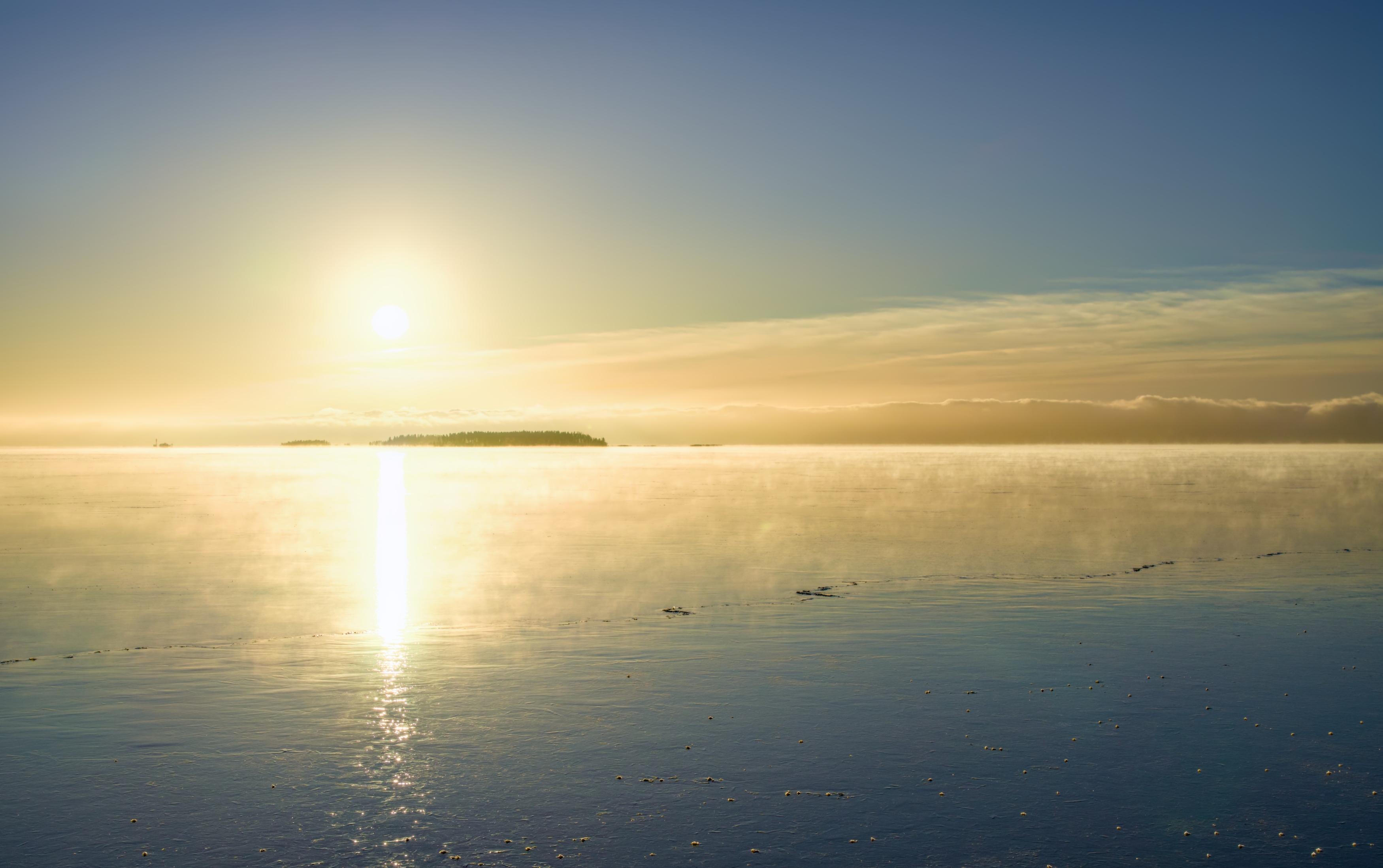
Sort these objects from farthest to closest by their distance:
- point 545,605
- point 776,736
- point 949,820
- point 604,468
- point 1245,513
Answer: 1. point 604,468
2. point 1245,513
3. point 545,605
4. point 776,736
5. point 949,820

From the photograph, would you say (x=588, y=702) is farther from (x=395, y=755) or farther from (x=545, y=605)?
(x=545, y=605)

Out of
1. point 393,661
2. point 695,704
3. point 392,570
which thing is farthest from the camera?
point 392,570

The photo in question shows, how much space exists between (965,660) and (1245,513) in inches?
1528

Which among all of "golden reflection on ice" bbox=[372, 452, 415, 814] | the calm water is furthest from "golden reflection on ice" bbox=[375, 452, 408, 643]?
the calm water

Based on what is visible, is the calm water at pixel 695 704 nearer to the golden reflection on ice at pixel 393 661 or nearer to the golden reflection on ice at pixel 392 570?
the golden reflection on ice at pixel 393 661

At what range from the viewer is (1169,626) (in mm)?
18750

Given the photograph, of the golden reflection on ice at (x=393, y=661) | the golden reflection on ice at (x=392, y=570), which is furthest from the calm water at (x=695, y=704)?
the golden reflection on ice at (x=392, y=570)

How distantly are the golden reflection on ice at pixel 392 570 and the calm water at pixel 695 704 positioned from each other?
0.79 feet

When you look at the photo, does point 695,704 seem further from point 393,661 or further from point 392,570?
point 392,570

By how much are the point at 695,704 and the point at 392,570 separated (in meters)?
17.6

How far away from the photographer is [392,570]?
28453mm

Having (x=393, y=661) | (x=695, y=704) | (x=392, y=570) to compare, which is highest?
(x=392, y=570)

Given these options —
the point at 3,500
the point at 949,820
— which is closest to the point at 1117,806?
the point at 949,820

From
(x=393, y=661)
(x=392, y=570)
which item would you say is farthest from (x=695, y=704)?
(x=392, y=570)
